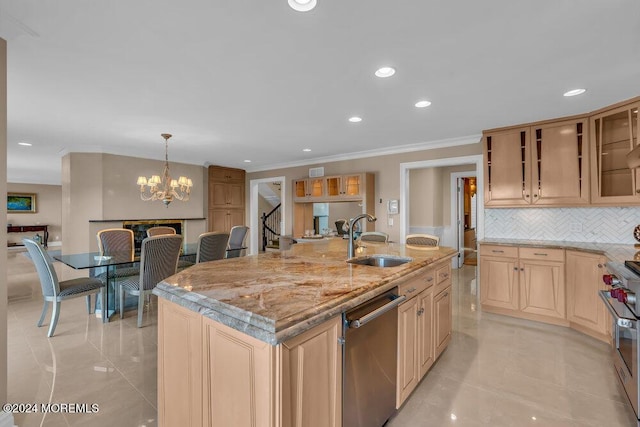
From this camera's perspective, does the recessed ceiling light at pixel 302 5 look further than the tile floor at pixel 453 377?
No

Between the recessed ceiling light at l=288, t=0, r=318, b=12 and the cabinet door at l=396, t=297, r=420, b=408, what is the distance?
178 centimetres

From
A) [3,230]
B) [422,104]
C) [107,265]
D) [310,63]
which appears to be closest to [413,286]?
[310,63]

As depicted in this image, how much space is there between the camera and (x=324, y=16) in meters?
Result: 1.68

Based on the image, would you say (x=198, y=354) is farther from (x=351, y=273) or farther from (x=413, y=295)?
(x=413, y=295)

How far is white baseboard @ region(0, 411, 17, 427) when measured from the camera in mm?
1645

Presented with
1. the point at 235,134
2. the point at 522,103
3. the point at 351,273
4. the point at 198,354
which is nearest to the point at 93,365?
the point at 198,354

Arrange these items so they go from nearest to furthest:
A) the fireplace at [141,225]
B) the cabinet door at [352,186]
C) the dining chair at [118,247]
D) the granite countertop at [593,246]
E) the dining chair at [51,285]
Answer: the granite countertop at [593,246], the dining chair at [51,285], the dining chair at [118,247], the cabinet door at [352,186], the fireplace at [141,225]

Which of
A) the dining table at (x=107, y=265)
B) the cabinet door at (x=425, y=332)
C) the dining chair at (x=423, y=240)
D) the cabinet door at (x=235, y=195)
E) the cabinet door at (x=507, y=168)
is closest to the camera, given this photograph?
the cabinet door at (x=425, y=332)

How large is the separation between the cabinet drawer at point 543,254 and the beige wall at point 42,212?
14.5 meters

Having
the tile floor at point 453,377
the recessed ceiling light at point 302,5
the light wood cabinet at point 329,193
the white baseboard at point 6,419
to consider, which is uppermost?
the recessed ceiling light at point 302,5

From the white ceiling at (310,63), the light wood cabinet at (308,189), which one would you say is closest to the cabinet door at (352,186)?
the light wood cabinet at (308,189)

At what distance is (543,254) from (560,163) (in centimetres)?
111

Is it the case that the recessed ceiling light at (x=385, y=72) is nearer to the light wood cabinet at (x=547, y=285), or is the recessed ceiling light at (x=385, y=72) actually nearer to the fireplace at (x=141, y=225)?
the light wood cabinet at (x=547, y=285)

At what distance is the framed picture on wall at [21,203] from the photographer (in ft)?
33.4
